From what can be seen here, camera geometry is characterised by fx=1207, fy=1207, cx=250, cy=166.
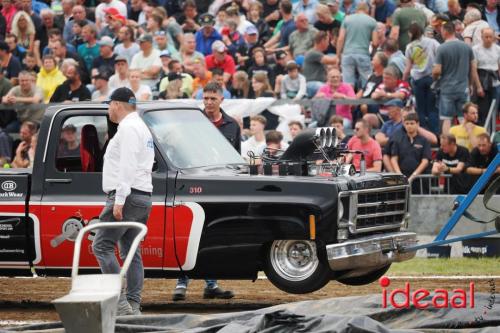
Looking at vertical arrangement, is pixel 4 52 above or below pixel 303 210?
above

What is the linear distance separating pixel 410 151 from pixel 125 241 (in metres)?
7.75

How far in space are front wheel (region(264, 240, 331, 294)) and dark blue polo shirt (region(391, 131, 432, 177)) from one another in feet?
20.8

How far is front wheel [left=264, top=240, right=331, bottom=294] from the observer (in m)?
11.2

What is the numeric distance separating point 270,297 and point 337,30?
10.5 meters

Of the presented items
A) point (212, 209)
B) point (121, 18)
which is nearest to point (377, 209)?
point (212, 209)

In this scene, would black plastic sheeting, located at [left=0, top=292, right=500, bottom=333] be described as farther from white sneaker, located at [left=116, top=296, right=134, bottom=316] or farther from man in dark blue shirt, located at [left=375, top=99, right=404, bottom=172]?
man in dark blue shirt, located at [left=375, top=99, right=404, bottom=172]

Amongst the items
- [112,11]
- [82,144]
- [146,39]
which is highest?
[112,11]

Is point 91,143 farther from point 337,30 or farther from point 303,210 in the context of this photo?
point 337,30

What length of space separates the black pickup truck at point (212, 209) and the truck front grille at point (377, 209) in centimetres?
1

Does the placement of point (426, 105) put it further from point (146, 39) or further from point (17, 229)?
point (17, 229)

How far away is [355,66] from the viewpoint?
68.4ft

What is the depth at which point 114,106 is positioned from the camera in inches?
417

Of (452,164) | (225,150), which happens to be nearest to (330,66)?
(452,164)

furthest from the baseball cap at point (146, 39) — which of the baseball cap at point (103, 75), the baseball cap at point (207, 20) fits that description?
the baseball cap at point (207, 20)
